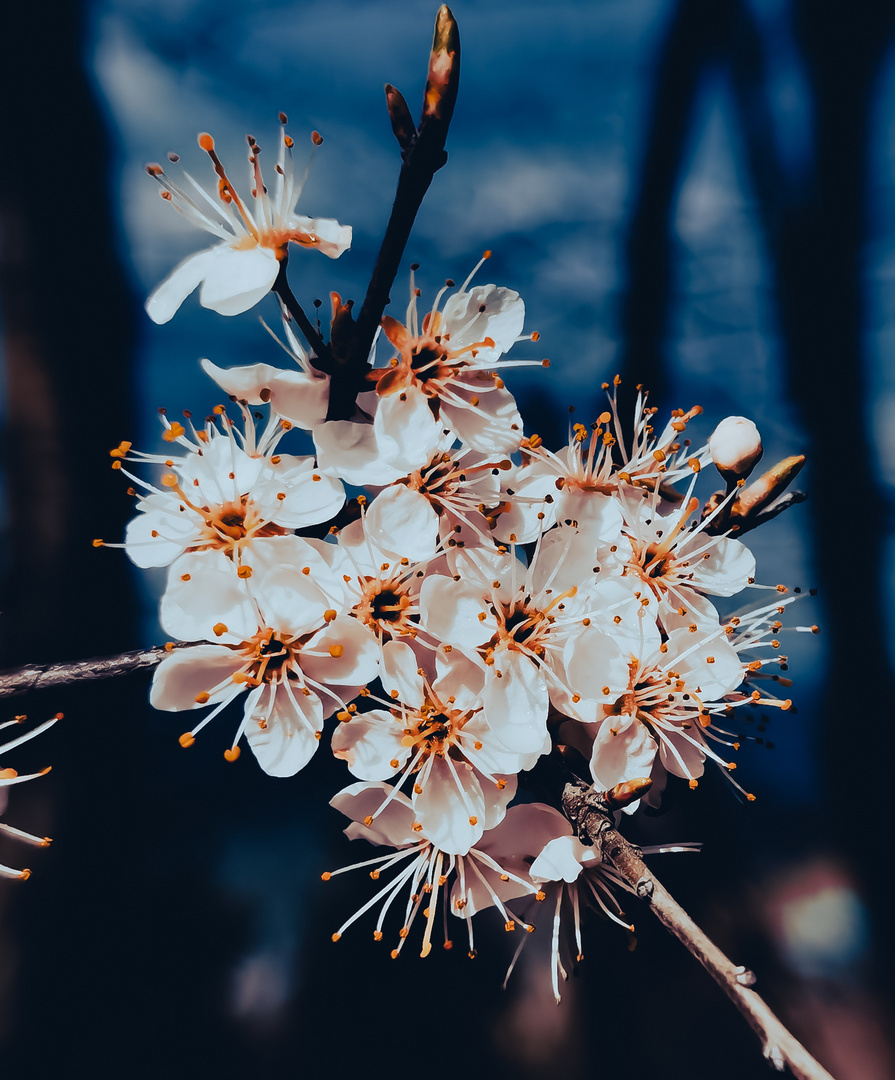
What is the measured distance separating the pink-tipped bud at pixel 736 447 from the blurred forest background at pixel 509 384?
1.11 ft

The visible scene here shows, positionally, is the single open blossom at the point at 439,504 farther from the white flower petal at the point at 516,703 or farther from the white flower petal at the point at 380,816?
the white flower petal at the point at 380,816

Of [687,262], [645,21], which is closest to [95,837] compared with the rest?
[687,262]

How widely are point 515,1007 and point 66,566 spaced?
788 millimetres

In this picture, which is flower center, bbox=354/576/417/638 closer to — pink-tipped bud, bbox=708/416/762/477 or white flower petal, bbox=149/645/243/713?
white flower petal, bbox=149/645/243/713

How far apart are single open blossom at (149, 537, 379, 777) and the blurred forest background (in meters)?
0.36

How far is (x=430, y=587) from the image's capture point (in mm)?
505

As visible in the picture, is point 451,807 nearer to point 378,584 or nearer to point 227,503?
point 378,584

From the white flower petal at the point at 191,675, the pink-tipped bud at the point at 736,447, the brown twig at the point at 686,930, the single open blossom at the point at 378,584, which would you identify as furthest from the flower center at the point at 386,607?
the pink-tipped bud at the point at 736,447

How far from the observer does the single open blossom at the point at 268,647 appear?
483 millimetres

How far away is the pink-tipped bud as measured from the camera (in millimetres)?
603

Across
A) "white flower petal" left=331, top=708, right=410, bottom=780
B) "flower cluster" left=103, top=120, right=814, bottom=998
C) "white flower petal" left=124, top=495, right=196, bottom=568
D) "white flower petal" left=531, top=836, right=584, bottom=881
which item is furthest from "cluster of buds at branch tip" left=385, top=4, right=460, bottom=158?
"white flower petal" left=531, top=836, right=584, bottom=881

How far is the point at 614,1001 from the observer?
78cm

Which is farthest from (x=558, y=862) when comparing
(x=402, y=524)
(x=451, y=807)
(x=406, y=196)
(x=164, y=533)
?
(x=406, y=196)

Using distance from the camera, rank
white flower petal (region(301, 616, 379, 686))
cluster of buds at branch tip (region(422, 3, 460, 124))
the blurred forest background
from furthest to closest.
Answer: the blurred forest background → white flower petal (region(301, 616, 379, 686)) → cluster of buds at branch tip (region(422, 3, 460, 124))
